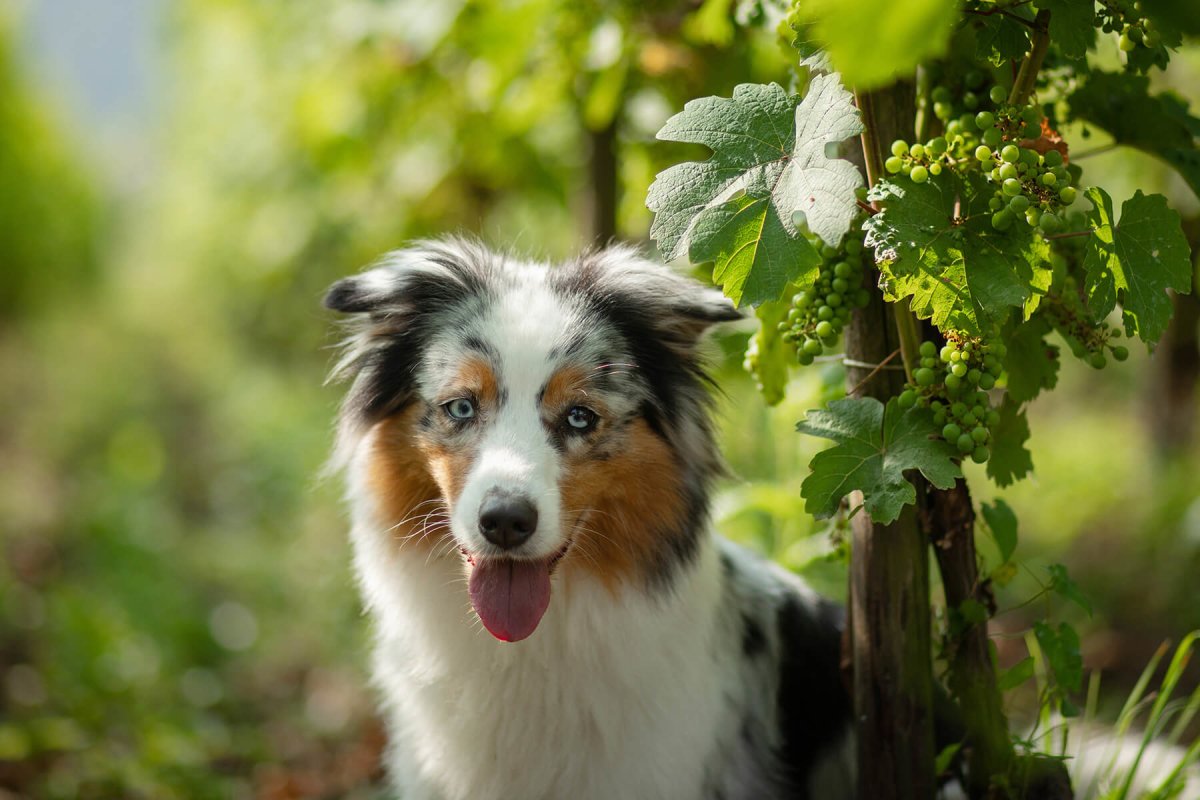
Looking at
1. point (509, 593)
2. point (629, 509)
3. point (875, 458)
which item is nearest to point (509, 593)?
point (509, 593)

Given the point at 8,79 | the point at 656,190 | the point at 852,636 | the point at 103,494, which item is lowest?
the point at 103,494

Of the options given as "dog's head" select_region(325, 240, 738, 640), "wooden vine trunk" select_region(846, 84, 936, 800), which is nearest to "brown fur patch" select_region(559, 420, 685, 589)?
"dog's head" select_region(325, 240, 738, 640)

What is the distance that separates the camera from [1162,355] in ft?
20.3

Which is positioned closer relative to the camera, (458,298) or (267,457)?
(458,298)

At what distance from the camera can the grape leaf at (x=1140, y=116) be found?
96.5 inches

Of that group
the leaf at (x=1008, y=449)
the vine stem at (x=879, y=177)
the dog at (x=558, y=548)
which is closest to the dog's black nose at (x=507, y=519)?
the dog at (x=558, y=548)

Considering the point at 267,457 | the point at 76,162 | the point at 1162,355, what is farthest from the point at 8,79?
the point at 1162,355

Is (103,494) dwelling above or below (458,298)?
below

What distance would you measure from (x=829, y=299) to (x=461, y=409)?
3.39ft

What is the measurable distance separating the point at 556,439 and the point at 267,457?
7.28 metres

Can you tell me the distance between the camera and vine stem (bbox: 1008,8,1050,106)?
2.00 metres

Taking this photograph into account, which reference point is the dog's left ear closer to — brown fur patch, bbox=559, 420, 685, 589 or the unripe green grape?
brown fur patch, bbox=559, 420, 685, 589

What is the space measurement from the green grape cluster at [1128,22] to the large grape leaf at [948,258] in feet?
1.39

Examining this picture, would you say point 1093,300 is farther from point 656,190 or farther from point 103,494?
point 103,494
